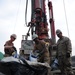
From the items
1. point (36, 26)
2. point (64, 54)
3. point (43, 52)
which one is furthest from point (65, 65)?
point (36, 26)

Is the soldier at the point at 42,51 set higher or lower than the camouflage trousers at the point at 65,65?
higher

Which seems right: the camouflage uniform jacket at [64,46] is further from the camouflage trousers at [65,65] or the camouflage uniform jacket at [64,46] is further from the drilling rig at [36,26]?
the drilling rig at [36,26]

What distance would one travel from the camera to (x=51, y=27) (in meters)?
16.8

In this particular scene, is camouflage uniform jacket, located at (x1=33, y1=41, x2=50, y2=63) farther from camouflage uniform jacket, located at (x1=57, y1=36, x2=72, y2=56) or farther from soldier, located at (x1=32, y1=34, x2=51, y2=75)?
camouflage uniform jacket, located at (x1=57, y1=36, x2=72, y2=56)

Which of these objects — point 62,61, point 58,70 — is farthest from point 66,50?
point 58,70

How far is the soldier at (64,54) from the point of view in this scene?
33.2 ft

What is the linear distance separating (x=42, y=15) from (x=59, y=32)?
507cm

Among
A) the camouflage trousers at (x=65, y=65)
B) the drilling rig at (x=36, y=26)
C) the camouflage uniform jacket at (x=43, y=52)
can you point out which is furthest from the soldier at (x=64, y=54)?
the drilling rig at (x=36, y=26)

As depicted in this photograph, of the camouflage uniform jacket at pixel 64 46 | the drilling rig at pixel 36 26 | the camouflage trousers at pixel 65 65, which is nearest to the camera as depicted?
the camouflage uniform jacket at pixel 64 46

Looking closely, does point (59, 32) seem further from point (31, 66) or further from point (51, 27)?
point (51, 27)

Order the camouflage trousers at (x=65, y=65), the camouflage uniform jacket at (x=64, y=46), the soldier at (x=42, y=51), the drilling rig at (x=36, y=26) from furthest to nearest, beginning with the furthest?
the drilling rig at (x=36, y=26) → the camouflage trousers at (x=65, y=65) → the camouflage uniform jacket at (x=64, y=46) → the soldier at (x=42, y=51)

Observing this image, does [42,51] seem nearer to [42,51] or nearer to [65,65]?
[42,51]

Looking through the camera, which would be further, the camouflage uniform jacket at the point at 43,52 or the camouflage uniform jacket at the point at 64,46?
the camouflage uniform jacket at the point at 64,46

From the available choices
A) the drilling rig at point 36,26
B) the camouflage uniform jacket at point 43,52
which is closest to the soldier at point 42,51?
the camouflage uniform jacket at point 43,52
